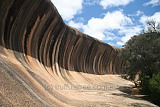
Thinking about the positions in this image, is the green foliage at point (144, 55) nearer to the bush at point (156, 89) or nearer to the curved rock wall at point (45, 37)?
the bush at point (156, 89)

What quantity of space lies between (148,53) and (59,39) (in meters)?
9.70

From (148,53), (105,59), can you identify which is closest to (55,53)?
(148,53)

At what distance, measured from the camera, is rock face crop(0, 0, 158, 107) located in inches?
→ 284

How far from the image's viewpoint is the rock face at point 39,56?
23.6 ft

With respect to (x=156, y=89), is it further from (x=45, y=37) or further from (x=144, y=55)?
(x=45, y=37)

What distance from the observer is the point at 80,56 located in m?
26.5

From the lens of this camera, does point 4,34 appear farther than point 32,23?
No

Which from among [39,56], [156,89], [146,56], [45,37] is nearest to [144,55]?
[146,56]

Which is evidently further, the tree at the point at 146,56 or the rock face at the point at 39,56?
the tree at the point at 146,56

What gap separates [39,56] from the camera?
1655 cm

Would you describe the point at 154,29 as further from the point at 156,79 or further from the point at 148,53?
the point at 156,79

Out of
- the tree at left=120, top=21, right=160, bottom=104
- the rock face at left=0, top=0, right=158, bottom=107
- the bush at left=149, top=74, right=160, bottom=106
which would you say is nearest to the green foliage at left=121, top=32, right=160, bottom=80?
the tree at left=120, top=21, right=160, bottom=104

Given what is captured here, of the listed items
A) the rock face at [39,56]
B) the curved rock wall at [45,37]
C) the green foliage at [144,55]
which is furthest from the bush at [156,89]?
the curved rock wall at [45,37]

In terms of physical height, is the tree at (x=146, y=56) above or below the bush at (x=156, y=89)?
above
